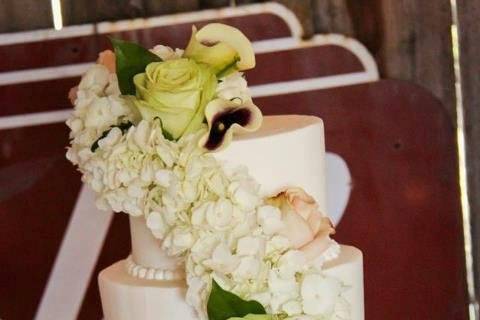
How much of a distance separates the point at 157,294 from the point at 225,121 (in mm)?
263

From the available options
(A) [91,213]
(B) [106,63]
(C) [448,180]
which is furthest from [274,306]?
(C) [448,180]

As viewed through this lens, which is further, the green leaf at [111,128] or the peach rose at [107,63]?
the peach rose at [107,63]

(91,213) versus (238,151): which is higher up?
(238,151)

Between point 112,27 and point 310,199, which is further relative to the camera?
point 112,27

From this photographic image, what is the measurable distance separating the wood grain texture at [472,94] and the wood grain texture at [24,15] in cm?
92

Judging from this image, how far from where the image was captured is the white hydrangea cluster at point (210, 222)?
1.11m

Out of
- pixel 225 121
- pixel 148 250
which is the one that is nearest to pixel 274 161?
pixel 225 121

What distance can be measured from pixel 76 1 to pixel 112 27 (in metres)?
0.10

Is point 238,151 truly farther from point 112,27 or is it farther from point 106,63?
point 112,27

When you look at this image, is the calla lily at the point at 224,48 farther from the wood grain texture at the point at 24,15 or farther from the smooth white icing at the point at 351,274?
the wood grain texture at the point at 24,15

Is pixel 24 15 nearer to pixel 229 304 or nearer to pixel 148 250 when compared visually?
pixel 148 250

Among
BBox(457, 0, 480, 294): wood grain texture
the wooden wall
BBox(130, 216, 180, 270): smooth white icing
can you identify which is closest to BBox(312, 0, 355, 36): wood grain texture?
the wooden wall

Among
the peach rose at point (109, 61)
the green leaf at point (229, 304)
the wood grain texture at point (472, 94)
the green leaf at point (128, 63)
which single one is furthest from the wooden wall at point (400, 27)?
the green leaf at point (229, 304)

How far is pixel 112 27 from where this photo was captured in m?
1.86
